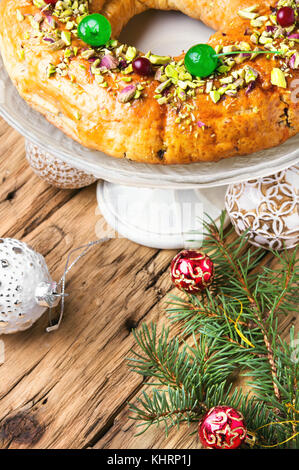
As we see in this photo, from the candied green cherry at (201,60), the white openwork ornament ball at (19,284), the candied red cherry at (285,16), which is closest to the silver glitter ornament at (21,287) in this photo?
the white openwork ornament ball at (19,284)

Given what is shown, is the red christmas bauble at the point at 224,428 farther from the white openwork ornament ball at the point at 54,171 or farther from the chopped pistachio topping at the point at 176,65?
the white openwork ornament ball at the point at 54,171

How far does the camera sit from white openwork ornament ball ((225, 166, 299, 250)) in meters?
1.16

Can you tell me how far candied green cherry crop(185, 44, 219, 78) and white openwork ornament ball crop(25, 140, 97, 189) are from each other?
1.33 ft

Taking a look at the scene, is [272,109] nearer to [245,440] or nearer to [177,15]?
[177,15]

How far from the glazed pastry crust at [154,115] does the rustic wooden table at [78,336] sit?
0.34 m

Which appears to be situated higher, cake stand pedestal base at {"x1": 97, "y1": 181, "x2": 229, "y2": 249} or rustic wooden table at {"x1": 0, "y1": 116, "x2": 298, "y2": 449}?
cake stand pedestal base at {"x1": 97, "y1": 181, "x2": 229, "y2": 249}

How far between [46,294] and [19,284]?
0.05 m

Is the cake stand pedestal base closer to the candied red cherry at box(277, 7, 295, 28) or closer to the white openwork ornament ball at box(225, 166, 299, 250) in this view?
the white openwork ornament ball at box(225, 166, 299, 250)

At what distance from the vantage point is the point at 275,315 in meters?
1.20

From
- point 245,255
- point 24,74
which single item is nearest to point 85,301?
point 245,255

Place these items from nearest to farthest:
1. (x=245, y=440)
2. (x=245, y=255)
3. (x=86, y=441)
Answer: (x=245, y=440) < (x=86, y=441) < (x=245, y=255)

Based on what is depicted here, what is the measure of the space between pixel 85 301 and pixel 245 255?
→ 345 millimetres

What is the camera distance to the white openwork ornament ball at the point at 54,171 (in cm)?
126

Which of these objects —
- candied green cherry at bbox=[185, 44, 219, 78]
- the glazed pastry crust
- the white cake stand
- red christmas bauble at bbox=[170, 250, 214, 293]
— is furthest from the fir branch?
candied green cherry at bbox=[185, 44, 219, 78]
